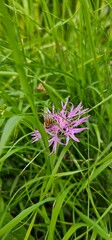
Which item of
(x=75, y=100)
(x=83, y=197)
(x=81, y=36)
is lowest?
(x=83, y=197)

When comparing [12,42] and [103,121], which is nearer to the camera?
[12,42]

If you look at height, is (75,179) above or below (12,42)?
below

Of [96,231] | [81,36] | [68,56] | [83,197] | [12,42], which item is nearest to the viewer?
[12,42]

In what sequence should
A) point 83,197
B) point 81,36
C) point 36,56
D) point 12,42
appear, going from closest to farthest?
1. point 12,42
2. point 83,197
3. point 81,36
4. point 36,56

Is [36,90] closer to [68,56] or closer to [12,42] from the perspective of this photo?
[68,56]

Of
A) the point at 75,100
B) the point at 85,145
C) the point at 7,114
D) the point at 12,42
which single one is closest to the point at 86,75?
the point at 75,100

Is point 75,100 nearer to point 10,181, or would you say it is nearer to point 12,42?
point 10,181

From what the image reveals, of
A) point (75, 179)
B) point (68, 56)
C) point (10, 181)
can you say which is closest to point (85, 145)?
point (75, 179)

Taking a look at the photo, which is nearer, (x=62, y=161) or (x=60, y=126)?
(x=60, y=126)

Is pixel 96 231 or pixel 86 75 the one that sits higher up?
pixel 86 75
